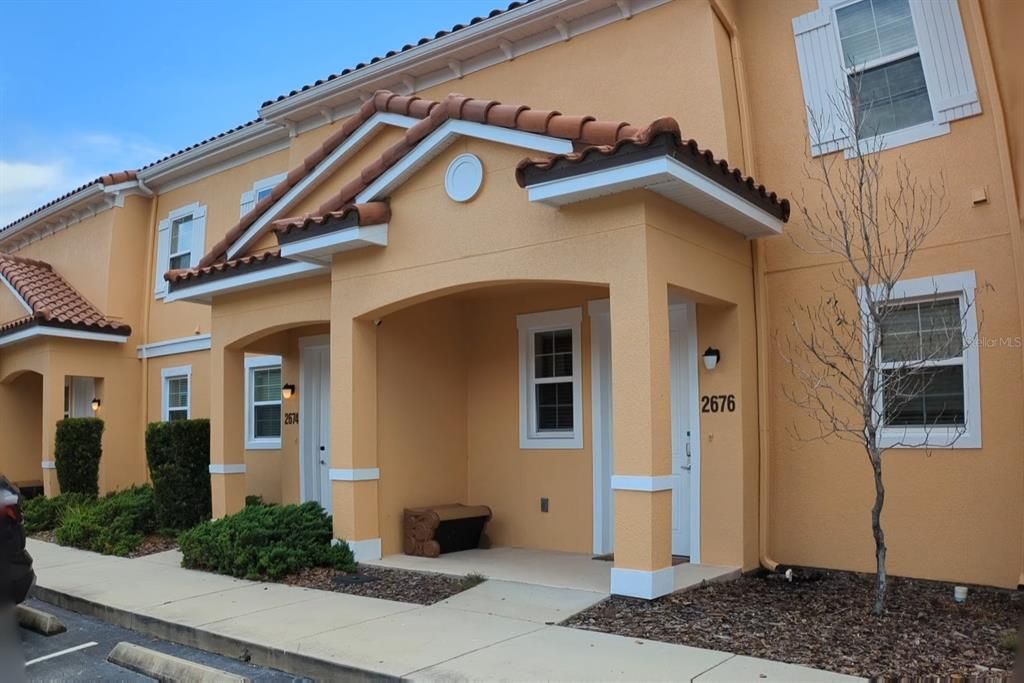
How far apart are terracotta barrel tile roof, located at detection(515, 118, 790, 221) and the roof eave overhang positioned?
1073cm

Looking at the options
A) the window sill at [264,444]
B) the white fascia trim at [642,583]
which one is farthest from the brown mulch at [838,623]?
the window sill at [264,444]

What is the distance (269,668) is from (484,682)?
1849 millimetres

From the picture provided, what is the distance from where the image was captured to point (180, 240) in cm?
1559

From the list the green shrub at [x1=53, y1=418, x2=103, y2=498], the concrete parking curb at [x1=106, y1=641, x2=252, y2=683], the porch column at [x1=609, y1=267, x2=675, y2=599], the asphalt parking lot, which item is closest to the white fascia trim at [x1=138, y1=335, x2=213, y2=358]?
the green shrub at [x1=53, y1=418, x2=103, y2=498]

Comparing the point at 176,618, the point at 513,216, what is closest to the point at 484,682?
the point at 176,618

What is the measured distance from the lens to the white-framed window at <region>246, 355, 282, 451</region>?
13.1 meters

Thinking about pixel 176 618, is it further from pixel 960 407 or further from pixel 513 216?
pixel 960 407

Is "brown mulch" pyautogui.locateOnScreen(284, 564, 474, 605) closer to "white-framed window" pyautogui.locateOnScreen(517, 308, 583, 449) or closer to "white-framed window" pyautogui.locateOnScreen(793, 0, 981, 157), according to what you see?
"white-framed window" pyautogui.locateOnScreen(517, 308, 583, 449)

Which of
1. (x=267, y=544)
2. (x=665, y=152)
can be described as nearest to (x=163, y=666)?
(x=267, y=544)

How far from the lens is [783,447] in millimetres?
8461

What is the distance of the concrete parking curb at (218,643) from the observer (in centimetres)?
567

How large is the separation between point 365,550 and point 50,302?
9.78 m

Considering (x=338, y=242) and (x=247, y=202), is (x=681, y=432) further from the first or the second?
(x=247, y=202)

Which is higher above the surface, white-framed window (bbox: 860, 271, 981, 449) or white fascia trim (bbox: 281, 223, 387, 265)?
white fascia trim (bbox: 281, 223, 387, 265)
